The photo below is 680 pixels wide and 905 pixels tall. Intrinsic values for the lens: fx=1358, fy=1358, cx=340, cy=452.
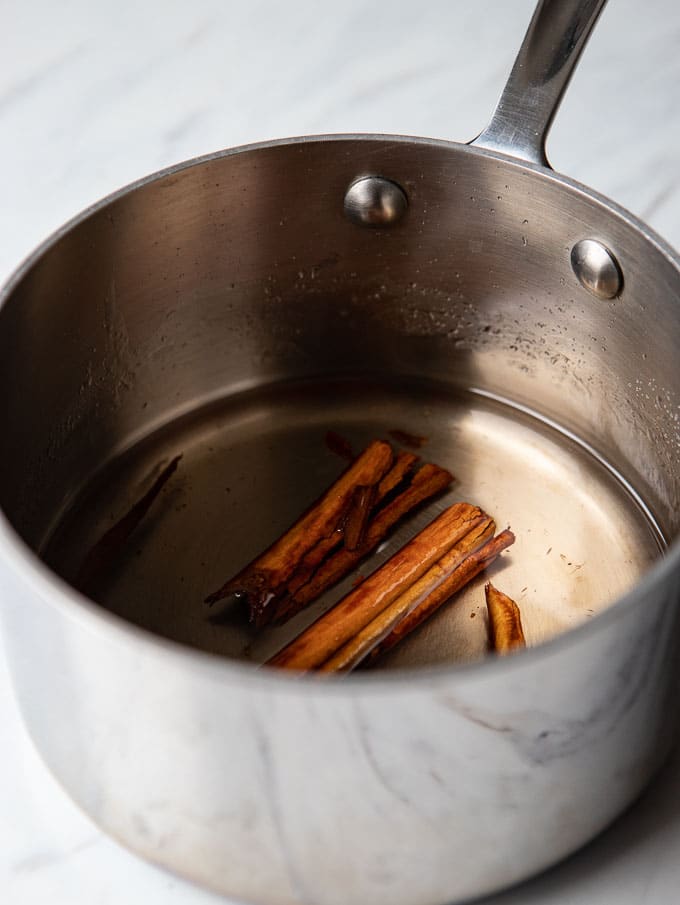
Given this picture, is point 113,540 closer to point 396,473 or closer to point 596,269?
point 396,473

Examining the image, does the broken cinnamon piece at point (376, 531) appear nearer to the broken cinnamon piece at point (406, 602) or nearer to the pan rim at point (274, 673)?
the broken cinnamon piece at point (406, 602)

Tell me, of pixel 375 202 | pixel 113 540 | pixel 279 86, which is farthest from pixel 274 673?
pixel 279 86

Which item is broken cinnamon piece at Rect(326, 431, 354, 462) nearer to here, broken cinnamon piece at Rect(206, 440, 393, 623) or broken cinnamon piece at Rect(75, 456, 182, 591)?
broken cinnamon piece at Rect(206, 440, 393, 623)

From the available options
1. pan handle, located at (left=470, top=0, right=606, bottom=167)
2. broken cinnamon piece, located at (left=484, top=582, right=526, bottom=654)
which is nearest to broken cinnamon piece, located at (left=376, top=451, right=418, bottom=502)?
broken cinnamon piece, located at (left=484, top=582, right=526, bottom=654)

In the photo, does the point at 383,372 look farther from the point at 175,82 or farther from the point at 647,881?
the point at 647,881

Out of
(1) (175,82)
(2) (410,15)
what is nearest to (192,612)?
(1) (175,82)

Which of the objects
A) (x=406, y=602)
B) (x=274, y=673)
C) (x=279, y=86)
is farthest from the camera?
(x=279, y=86)
